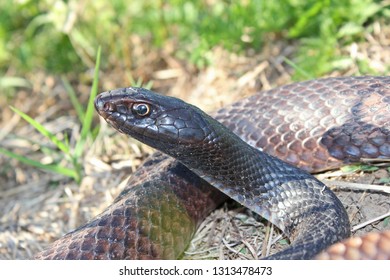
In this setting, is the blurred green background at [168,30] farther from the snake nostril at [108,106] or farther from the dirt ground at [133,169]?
the snake nostril at [108,106]

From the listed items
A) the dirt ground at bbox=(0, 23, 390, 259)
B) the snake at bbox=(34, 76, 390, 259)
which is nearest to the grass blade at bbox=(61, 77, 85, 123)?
the dirt ground at bbox=(0, 23, 390, 259)

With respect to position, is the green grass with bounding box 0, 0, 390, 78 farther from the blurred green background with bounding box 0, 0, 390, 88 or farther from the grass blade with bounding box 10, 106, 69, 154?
the grass blade with bounding box 10, 106, 69, 154

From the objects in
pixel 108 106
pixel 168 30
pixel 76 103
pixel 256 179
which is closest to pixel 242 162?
pixel 256 179

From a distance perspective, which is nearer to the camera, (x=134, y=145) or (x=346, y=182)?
(x=346, y=182)

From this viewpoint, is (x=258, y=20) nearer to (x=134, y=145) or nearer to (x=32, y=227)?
(x=134, y=145)

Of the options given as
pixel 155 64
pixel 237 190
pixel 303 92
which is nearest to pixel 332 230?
pixel 237 190

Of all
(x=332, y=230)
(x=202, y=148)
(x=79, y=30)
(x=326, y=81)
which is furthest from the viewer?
(x=79, y=30)

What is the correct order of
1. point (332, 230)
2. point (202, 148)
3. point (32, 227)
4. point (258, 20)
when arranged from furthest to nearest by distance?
point (258, 20), point (32, 227), point (202, 148), point (332, 230)
